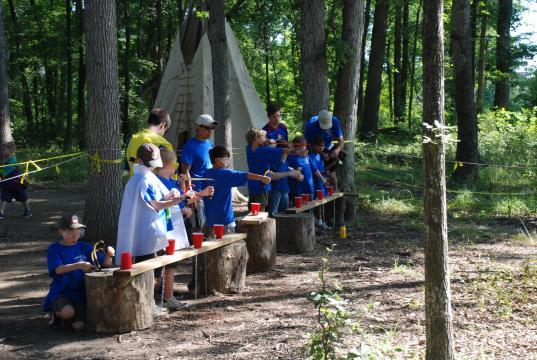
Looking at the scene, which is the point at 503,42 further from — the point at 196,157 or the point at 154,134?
→ the point at 154,134

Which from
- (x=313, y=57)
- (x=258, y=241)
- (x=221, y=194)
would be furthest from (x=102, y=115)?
(x=313, y=57)

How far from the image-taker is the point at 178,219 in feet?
18.7

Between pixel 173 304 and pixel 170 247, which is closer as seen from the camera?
pixel 170 247

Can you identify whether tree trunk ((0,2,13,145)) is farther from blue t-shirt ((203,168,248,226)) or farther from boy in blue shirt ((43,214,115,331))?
boy in blue shirt ((43,214,115,331))

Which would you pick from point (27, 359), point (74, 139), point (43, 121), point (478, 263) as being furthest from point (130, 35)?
point (27, 359)

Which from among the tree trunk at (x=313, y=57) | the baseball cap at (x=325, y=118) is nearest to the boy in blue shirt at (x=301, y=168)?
the baseball cap at (x=325, y=118)

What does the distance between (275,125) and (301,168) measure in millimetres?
758

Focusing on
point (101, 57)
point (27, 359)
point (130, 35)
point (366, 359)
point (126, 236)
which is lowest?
point (27, 359)

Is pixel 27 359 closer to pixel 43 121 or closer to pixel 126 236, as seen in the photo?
pixel 126 236

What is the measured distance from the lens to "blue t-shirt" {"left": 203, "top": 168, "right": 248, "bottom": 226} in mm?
6303

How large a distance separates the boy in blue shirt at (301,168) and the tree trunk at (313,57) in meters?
1.26

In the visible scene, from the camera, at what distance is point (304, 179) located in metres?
8.84

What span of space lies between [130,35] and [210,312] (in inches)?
837

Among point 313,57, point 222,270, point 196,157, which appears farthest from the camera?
point 313,57
